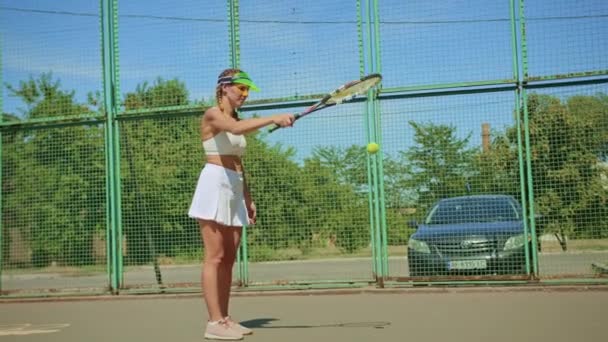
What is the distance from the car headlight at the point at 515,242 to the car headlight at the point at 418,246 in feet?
2.86

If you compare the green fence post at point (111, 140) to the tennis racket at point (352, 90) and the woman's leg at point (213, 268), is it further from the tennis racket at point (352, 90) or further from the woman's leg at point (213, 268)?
the tennis racket at point (352, 90)

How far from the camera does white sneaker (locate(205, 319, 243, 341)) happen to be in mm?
4957

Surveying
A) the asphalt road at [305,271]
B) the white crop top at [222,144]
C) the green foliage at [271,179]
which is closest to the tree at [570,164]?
the green foliage at [271,179]

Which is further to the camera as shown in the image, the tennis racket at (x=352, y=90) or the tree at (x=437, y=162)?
the tree at (x=437, y=162)

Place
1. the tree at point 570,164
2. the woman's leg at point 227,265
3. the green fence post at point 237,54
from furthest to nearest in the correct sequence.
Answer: the green fence post at point 237,54 → the tree at point 570,164 → the woman's leg at point 227,265

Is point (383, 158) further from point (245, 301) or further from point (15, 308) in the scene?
point (15, 308)

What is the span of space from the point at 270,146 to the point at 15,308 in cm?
361

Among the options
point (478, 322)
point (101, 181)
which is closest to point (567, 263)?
point (478, 322)

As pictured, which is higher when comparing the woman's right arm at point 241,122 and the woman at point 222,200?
the woman's right arm at point 241,122

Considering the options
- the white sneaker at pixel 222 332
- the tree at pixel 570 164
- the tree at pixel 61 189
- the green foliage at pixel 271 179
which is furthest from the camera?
the tree at pixel 61 189

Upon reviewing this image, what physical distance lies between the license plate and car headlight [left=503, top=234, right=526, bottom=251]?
1.01ft

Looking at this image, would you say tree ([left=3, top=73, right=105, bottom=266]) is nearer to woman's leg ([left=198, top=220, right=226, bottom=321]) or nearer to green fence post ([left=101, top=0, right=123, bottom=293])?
green fence post ([left=101, top=0, right=123, bottom=293])

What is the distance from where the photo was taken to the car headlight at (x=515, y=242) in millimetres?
7480

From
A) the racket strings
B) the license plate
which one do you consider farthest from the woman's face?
the license plate
